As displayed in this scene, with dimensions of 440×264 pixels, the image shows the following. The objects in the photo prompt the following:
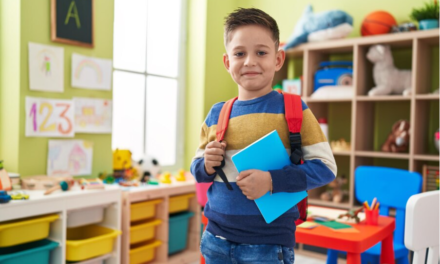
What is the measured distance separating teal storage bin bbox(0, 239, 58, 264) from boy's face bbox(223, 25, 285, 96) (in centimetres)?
146

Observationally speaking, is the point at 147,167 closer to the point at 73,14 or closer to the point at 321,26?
the point at 73,14

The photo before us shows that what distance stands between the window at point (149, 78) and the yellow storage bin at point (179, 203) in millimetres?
436

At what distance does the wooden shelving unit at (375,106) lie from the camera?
280 cm

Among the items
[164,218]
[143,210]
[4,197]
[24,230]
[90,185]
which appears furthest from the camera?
[164,218]

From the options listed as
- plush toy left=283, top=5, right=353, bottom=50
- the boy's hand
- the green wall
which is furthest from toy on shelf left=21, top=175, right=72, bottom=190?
plush toy left=283, top=5, right=353, bottom=50

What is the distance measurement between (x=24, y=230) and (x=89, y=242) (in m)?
0.36

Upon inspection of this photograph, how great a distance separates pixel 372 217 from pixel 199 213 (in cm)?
158

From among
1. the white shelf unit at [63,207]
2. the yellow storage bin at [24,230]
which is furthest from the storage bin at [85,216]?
the yellow storage bin at [24,230]

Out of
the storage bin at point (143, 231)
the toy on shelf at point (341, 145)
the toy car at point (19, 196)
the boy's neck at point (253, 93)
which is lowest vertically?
the storage bin at point (143, 231)

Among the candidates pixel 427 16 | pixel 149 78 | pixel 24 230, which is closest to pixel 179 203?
pixel 149 78

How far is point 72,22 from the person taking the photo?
2510 millimetres

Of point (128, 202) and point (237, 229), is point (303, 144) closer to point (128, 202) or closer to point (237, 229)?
point (237, 229)

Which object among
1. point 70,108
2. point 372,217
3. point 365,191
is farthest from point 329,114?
point 70,108

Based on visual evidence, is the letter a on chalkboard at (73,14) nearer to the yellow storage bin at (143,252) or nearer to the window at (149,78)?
the window at (149,78)
